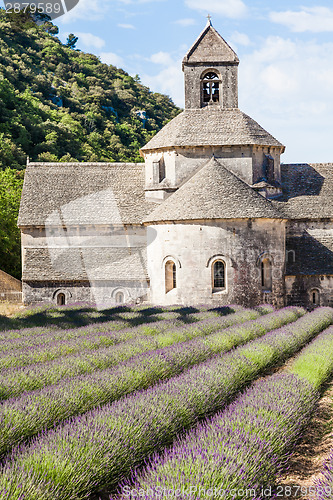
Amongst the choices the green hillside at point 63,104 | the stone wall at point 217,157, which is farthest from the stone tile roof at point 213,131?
the green hillside at point 63,104

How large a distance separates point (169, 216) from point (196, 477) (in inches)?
747

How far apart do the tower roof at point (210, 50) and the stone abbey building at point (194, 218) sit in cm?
6

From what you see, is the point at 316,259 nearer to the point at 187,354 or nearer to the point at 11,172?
the point at 187,354

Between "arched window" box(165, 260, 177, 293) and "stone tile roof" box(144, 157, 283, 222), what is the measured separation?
7.29ft

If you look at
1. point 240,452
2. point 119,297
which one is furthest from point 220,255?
point 240,452

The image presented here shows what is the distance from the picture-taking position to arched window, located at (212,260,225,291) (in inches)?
905

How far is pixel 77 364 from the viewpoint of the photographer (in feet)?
32.6

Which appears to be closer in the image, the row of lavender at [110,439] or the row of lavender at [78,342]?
the row of lavender at [110,439]

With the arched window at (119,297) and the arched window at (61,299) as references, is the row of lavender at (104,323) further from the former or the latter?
the arched window at (61,299)

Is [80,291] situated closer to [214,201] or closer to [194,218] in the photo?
[194,218]

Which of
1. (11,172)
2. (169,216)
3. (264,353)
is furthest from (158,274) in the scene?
(11,172)

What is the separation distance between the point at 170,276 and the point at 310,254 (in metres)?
7.35

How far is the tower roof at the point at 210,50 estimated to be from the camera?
28.5 m

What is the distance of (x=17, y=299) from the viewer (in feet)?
96.1
